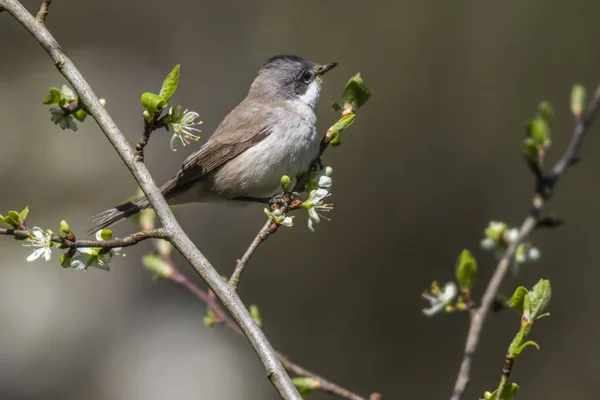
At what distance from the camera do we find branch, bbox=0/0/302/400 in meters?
1.97

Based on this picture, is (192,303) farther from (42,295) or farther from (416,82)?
(416,82)

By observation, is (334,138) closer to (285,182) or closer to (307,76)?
(285,182)

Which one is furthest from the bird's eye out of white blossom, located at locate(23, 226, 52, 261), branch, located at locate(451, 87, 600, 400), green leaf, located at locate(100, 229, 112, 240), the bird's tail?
white blossom, located at locate(23, 226, 52, 261)

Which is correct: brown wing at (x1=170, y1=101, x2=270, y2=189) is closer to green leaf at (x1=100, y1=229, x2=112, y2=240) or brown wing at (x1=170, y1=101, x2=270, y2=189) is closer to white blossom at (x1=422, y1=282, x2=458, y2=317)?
white blossom at (x1=422, y1=282, x2=458, y2=317)

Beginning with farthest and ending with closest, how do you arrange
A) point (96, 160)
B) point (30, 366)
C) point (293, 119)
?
point (96, 160)
point (30, 366)
point (293, 119)

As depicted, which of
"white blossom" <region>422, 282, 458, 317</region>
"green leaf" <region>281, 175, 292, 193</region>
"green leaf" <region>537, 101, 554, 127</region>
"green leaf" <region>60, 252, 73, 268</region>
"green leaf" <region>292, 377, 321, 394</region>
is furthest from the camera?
"green leaf" <region>537, 101, 554, 127</region>

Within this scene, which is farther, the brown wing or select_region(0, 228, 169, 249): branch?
the brown wing

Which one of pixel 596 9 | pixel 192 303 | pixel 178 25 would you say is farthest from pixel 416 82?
pixel 192 303

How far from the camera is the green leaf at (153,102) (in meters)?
2.21

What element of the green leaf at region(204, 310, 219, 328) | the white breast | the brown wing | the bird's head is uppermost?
the bird's head

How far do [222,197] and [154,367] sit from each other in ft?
8.72

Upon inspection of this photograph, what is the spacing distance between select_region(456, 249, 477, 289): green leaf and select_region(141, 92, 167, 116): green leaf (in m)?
1.37

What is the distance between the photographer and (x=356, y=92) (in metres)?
2.64

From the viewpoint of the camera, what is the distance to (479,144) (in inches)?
285
